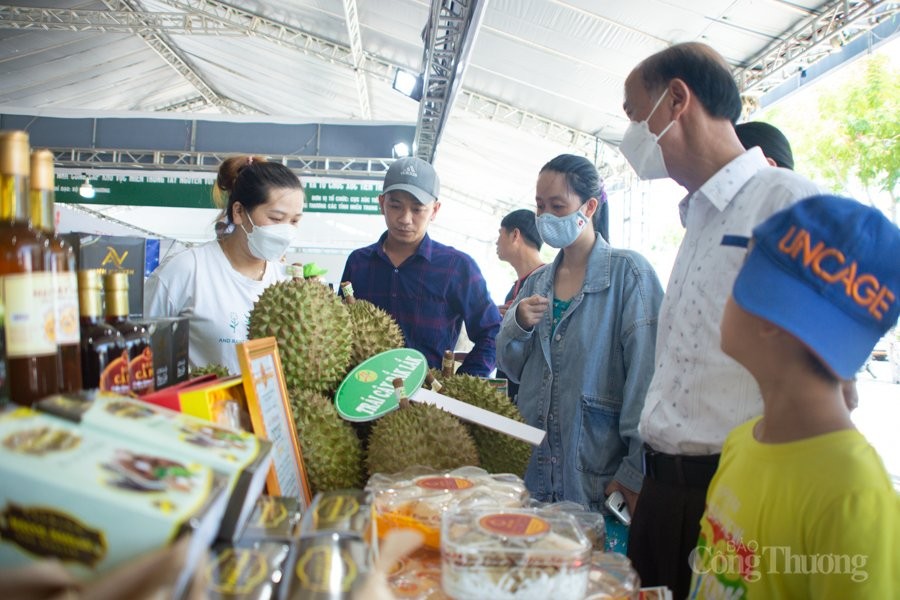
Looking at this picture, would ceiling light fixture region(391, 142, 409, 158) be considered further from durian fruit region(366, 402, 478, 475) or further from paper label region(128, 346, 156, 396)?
paper label region(128, 346, 156, 396)

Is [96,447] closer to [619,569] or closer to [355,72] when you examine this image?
[619,569]

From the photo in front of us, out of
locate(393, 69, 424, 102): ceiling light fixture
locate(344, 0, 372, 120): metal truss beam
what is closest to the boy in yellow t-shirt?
locate(393, 69, 424, 102): ceiling light fixture

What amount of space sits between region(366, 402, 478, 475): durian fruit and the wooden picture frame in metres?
0.18

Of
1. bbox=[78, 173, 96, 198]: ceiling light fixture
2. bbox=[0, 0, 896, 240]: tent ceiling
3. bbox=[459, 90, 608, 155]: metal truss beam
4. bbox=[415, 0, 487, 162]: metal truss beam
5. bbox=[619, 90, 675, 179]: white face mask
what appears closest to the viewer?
bbox=[619, 90, 675, 179]: white face mask

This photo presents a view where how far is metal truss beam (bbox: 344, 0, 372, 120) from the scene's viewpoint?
26.5 ft

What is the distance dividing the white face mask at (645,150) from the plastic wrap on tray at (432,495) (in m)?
1.18

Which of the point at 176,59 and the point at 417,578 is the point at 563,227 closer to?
the point at 417,578

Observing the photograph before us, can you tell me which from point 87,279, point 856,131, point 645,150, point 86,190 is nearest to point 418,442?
point 87,279

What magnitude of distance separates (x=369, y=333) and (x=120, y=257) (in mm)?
688

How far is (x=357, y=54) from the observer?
9.59m

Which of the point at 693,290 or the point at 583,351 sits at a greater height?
the point at 693,290

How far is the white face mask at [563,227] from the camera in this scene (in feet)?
8.03

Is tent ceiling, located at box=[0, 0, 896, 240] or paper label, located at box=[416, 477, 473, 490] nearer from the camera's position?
paper label, located at box=[416, 477, 473, 490]

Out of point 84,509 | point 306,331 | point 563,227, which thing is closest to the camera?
point 84,509
